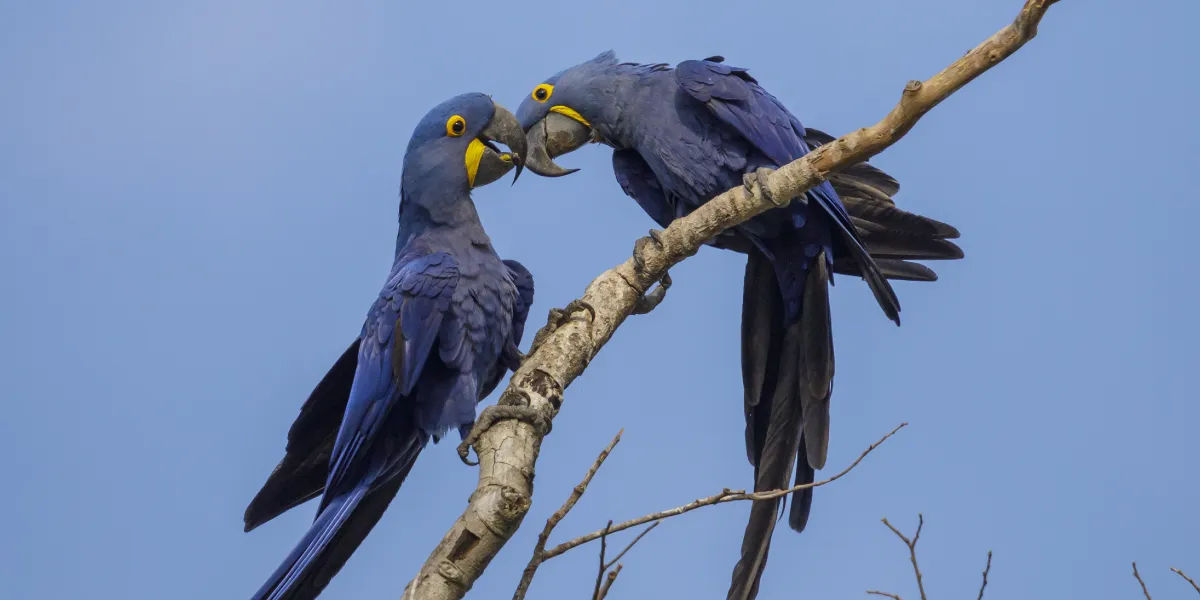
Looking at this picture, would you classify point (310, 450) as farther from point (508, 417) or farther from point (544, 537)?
point (544, 537)

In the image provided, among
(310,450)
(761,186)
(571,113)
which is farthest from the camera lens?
(571,113)

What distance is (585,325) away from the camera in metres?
3.35

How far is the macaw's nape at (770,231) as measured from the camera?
158 inches

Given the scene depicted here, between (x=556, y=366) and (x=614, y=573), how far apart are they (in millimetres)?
955

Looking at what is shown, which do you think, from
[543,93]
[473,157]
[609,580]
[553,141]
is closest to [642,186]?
[553,141]

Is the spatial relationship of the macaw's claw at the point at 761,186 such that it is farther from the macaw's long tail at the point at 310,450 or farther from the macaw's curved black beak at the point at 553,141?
the macaw's long tail at the point at 310,450

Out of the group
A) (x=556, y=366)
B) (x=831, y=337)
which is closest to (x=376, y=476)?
(x=556, y=366)

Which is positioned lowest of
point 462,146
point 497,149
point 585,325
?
point 585,325

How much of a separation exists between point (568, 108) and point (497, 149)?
52 cm

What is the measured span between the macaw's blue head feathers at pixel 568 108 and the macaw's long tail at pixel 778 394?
2.86 ft

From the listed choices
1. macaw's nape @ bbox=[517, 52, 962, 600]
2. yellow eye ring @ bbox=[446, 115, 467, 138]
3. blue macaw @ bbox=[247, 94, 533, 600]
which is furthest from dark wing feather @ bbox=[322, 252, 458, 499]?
macaw's nape @ bbox=[517, 52, 962, 600]

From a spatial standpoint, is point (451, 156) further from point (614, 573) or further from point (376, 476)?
point (614, 573)

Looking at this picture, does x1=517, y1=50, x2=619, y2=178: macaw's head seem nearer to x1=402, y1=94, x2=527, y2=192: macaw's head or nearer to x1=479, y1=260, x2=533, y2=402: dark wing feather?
x1=402, y1=94, x2=527, y2=192: macaw's head

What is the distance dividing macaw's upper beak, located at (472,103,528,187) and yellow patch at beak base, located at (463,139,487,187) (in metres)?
0.01
